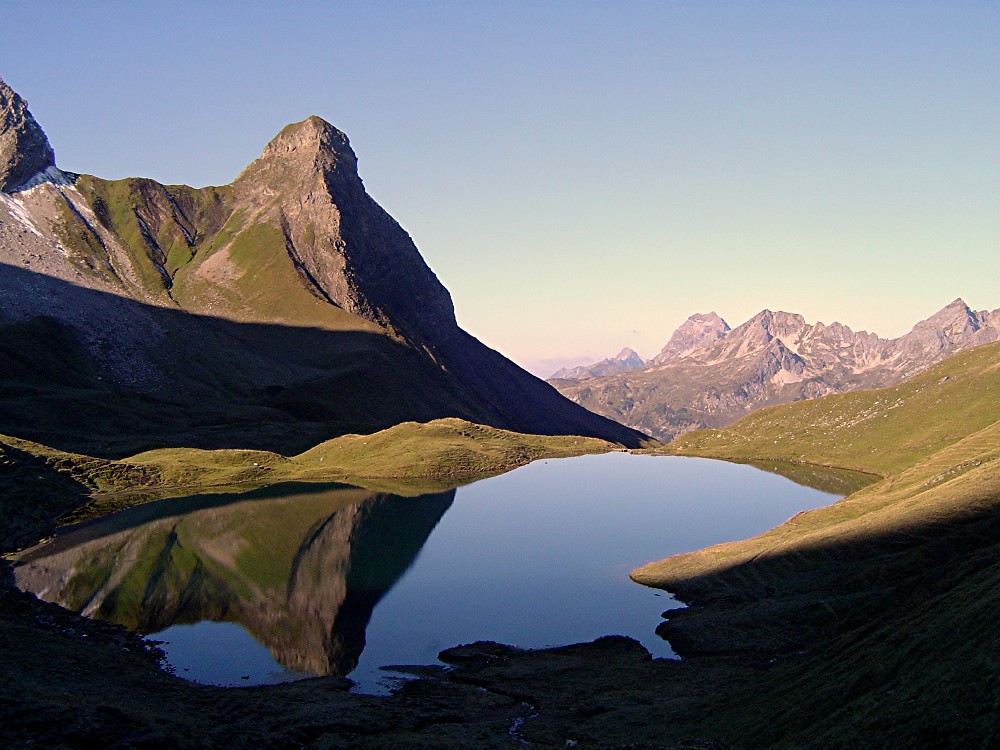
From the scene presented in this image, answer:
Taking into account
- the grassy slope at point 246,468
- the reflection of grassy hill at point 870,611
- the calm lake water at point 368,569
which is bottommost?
the reflection of grassy hill at point 870,611

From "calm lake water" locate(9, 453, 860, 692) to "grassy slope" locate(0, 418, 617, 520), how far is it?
1257 cm

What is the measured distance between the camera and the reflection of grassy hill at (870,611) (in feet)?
97.7

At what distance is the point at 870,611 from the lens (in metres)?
53.9

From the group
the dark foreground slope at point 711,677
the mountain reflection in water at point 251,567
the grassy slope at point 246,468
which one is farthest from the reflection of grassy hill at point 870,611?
the grassy slope at point 246,468

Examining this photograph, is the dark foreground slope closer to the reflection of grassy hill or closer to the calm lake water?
the reflection of grassy hill

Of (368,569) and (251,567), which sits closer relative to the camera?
(251,567)

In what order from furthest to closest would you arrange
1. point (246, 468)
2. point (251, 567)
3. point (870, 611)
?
point (246, 468) < point (251, 567) < point (870, 611)

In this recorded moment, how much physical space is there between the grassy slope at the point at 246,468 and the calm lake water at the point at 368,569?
41.2ft

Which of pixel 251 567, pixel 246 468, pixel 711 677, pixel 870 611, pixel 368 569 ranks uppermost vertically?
pixel 246 468

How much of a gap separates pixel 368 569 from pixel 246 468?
85.3m

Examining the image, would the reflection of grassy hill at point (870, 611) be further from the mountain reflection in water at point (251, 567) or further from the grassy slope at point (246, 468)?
the grassy slope at point (246, 468)

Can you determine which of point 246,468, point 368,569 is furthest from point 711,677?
point 246,468

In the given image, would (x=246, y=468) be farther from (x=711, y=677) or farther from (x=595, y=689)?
(x=711, y=677)

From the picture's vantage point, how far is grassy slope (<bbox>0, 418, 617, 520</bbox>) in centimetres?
14207
